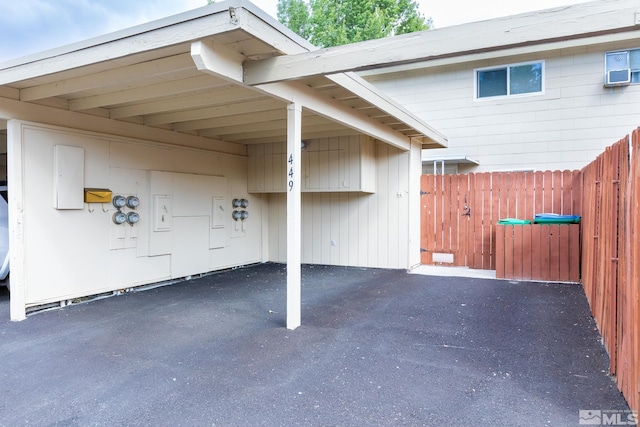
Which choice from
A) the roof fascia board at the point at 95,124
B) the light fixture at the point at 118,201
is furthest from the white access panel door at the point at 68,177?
the light fixture at the point at 118,201

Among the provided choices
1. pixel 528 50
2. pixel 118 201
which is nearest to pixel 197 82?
pixel 118 201

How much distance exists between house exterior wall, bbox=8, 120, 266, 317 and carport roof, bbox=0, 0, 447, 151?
497 millimetres

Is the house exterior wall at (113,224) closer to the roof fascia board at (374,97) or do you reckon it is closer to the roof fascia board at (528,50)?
the roof fascia board at (374,97)

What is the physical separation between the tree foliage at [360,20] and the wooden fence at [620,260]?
14.4 meters

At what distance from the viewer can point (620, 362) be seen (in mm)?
2564

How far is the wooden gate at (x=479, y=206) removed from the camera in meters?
6.90

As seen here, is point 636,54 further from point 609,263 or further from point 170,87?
point 170,87

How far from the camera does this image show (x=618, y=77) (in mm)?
7629

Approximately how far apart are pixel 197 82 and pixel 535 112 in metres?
7.11

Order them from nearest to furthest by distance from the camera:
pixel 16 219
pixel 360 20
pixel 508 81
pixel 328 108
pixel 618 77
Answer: pixel 16 219 < pixel 328 108 < pixel 618 77 < pixel 508 81 < pixel 360 20

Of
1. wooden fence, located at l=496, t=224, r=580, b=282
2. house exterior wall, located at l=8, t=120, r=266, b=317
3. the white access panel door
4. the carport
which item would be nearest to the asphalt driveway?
house exterior wall, located at l=8, t=120, r=266, b=317

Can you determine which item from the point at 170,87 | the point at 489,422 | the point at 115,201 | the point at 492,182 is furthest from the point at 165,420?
the point at 492,182

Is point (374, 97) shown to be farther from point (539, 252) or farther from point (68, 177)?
point (68, 177)

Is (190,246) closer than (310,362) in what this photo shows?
No
